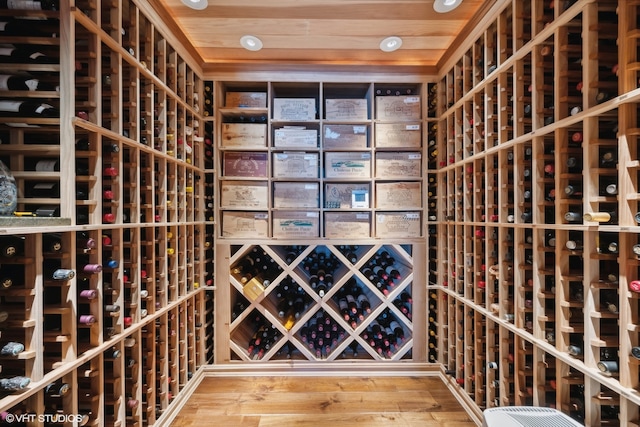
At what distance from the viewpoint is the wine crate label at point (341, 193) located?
1985 millimetres

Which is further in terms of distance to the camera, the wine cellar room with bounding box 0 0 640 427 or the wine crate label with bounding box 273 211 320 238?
the wine crate label with bounding box 273 211 320 238

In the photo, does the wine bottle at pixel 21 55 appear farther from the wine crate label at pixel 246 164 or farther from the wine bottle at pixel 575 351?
the wine bottle at pixel 575 351

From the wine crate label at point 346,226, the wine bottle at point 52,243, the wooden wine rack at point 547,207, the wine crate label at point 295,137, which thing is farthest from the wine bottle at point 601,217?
the wine bottle at point 52,243

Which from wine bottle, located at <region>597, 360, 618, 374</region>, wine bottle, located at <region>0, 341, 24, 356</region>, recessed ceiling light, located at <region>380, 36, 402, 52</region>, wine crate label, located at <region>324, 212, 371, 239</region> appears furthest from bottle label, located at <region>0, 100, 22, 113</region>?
wine bottle, located at <region>597, 360, 618, 374</region>

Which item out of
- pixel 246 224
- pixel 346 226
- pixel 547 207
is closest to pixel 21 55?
pixel 246 224

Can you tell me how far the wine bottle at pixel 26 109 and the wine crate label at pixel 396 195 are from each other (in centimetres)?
162

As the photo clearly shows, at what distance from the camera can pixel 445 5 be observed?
1439 millimetres

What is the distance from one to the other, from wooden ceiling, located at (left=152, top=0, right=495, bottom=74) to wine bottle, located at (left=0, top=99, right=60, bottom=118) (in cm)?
77

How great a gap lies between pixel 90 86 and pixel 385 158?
156 centimetres

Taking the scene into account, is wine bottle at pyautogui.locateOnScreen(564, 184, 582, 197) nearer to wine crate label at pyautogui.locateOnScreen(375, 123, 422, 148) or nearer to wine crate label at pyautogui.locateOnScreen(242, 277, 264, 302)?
wine crate label at pyautogui.locateOnScreen(375, 123, 422, 148)

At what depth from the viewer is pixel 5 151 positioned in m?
0.93

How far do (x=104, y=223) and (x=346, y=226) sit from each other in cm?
130

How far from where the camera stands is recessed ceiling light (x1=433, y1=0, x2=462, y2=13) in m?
1.42

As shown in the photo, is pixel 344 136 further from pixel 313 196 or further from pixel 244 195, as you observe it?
pixel 244 195
